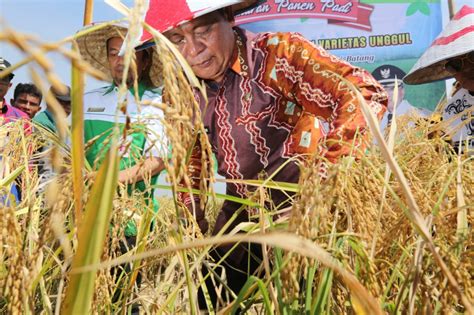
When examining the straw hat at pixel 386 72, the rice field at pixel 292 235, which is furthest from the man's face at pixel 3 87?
the straw hat at pixel 386 72

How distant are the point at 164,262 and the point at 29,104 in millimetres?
3040

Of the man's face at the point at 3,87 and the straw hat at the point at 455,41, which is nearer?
the straw hat at the point at 455,41

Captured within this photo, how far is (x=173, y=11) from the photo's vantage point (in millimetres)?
1352

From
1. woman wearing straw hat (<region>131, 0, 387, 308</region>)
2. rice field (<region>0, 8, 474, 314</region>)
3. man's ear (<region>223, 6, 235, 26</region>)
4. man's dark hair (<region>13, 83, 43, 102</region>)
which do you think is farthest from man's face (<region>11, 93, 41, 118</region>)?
rice field (<region>0, 8, 474, 314</region>)

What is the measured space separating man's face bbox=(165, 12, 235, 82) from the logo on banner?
3750 mm

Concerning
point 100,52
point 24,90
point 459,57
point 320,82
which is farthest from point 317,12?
point 320,82

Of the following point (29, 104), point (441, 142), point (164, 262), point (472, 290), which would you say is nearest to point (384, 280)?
point (472, 290)

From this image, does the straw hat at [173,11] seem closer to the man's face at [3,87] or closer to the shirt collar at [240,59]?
the shirt collar at [240,59]

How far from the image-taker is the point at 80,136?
0.46m

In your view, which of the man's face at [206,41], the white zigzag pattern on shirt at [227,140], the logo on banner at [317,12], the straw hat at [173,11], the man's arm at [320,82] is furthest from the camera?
the logo on banner at [317,12]

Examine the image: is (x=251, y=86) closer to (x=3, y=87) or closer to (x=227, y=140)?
(x=227, y=140)

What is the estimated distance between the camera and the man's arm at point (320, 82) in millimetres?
1229

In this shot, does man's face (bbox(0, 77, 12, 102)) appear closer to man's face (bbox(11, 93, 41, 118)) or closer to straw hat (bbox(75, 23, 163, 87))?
man's face (bbox(11, 93, 41, 118))

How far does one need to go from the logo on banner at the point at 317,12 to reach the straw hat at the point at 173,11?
3.93 m
